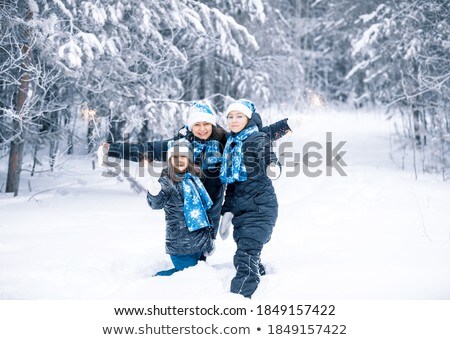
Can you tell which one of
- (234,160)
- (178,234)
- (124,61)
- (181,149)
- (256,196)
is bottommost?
(178,234)

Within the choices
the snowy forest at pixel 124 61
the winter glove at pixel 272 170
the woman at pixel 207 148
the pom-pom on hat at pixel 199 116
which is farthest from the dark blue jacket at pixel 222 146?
the snowy forest at pixel 124 61

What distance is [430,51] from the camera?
866 cm

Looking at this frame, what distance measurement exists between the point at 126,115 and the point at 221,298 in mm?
4292

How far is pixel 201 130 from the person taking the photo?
12.8ft

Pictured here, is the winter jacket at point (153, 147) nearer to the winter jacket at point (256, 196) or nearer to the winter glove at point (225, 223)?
the winter jacket at point (256, 196)

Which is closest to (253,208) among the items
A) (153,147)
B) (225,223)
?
(225,223)

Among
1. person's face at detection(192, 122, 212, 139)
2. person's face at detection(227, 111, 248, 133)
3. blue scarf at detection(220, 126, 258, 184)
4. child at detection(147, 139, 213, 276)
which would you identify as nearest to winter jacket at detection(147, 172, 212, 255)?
child at detection(147, 139, 213, 276)

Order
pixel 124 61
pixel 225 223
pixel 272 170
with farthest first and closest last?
pixel 124 61 < pixel 225 223 < pixel 272 170

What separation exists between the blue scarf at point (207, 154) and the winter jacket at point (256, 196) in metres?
0.36

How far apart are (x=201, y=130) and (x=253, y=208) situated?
3.14ft

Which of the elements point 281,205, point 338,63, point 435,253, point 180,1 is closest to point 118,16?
point 180,1

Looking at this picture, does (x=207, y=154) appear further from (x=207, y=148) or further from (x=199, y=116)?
(x=199, y=116)

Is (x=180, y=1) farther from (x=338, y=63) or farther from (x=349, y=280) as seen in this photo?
(x=338, y=63)

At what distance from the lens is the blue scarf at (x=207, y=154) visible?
12.6 feet
